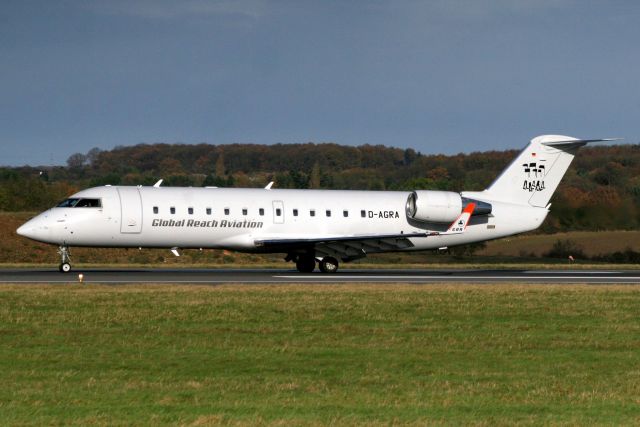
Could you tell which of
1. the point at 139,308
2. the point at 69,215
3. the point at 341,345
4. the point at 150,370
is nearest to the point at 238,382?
the point at 150,370

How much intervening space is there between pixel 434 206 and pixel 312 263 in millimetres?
5448

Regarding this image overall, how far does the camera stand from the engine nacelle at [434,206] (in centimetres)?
4078

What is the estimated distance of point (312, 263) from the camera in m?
40.5

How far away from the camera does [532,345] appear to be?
17.5 meters

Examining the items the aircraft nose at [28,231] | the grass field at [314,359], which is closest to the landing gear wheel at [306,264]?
the aircraft nose at [28,231]

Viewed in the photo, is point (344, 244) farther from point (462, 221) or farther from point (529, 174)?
point (529, 174)

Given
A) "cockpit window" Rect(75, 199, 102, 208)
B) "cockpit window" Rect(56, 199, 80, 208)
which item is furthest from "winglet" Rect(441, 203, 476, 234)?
"cockpit window" Rect(56, 199, 80, 208)

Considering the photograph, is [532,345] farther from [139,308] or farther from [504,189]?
[504,189]

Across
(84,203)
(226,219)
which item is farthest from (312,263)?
(84,203)

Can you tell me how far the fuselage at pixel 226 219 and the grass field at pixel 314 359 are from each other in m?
11.0

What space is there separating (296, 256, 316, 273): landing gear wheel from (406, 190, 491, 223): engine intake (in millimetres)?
4464

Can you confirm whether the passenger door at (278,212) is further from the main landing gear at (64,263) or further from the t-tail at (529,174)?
the t-tail at (529,174)

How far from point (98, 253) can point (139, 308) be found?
130ft

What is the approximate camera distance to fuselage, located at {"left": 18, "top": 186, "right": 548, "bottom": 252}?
37.1 m
